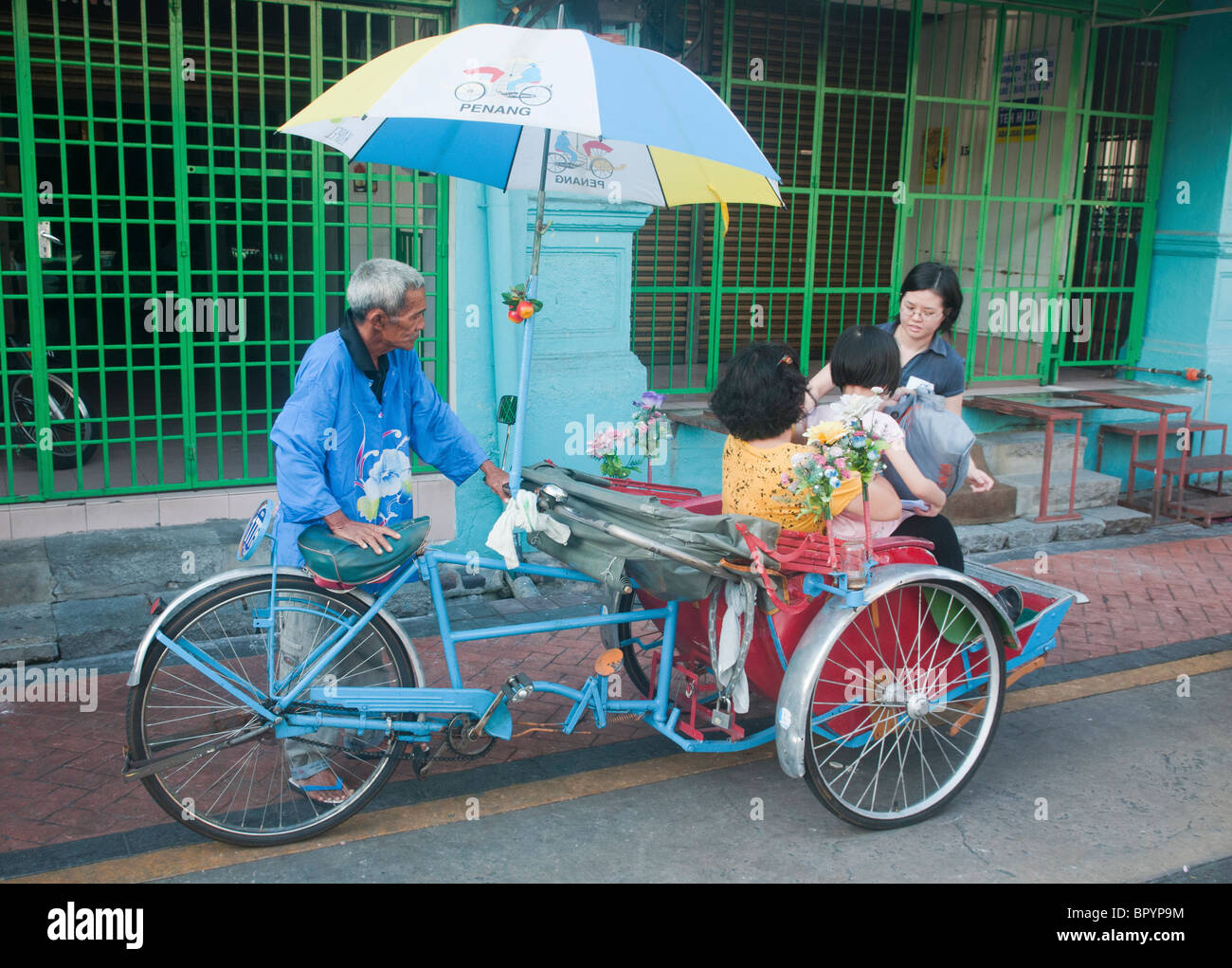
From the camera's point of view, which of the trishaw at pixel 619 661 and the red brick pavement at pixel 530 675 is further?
the red brick pavement at pixel 530 675

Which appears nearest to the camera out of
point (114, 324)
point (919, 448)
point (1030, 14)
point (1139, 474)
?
point (919, 448)

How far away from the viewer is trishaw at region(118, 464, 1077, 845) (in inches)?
140

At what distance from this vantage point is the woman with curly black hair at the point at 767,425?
3.72 m

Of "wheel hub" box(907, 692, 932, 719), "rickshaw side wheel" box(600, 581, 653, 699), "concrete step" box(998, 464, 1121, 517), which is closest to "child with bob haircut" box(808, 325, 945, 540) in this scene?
"wheel hub" box(907, 692, 932, 719)

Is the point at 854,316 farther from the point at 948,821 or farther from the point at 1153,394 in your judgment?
the point at 948,821

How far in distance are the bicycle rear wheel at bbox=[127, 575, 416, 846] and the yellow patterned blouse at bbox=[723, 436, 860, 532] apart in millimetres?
1283

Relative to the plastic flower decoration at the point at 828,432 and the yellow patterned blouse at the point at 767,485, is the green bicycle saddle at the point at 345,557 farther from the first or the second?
the plastic flower decoration at the point at 828,432

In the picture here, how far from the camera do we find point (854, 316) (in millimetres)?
8766

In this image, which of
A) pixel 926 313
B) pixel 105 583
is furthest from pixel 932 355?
pixel 105 583

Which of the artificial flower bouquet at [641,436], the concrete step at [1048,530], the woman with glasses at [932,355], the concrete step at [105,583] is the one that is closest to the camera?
the artificial flower bouquet at [641,436]

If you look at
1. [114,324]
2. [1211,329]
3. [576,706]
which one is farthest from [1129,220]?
[114,324]

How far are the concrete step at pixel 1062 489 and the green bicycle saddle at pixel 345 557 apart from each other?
5.71 meters

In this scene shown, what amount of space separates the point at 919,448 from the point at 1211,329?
6.27 meters

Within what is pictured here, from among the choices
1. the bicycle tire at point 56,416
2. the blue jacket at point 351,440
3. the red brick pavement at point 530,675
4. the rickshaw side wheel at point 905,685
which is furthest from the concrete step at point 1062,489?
the bicycle tire at point 56,416
